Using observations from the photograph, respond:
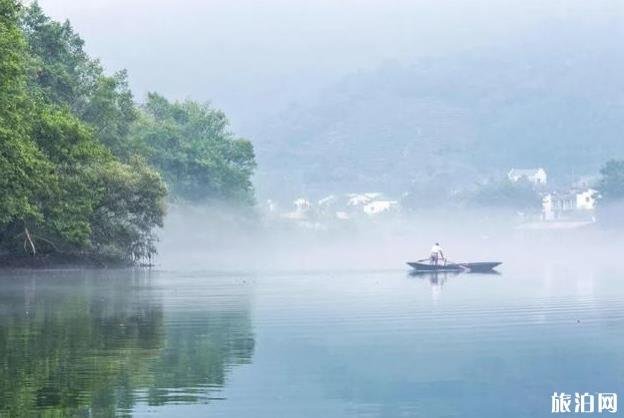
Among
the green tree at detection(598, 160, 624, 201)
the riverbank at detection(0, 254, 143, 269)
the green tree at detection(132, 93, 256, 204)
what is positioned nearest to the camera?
the riverbank at detection(0, 254, 143, 269)

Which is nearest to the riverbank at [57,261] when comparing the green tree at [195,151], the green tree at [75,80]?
the green tree at [75,80]

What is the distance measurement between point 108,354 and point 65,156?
140 feet

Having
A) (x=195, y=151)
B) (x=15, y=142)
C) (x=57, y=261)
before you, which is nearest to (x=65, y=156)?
(x=57, y=261)

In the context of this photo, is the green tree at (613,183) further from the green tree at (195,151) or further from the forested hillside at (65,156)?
the forested hillside at (65,156)

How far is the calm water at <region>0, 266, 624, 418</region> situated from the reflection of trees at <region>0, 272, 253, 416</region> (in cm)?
4

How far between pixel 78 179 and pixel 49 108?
13.9ft

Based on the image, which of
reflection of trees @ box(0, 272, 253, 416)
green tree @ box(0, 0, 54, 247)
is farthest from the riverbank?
reflection of trees @ box(0, 272, 253, 416)

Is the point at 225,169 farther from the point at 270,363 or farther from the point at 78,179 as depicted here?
the point at 270,363

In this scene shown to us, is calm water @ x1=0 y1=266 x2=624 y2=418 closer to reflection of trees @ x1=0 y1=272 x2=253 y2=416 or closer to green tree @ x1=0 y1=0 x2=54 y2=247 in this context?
reflection of trees @ x1=0 y1=272 x2=253 y2=416

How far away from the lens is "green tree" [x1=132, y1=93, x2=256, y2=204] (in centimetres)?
11294

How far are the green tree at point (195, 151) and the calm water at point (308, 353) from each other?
229 ft

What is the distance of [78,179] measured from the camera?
65.7 metres

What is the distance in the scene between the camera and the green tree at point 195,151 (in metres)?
113

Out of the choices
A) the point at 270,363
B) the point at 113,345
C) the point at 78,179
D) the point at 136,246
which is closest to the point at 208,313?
the point at 113,345
